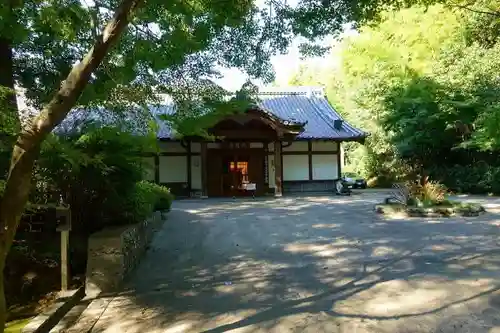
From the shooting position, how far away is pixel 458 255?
23.4 ft

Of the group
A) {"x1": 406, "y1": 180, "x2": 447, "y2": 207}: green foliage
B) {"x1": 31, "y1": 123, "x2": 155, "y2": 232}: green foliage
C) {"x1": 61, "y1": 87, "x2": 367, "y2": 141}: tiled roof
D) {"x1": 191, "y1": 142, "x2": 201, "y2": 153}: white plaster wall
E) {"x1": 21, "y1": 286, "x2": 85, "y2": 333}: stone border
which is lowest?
{"x1": 21, "y1": 286, "x2": 85, "y2": 333}: stone border

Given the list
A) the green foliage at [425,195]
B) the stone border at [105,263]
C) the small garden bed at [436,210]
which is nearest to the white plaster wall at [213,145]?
the green foliage at [425,195]

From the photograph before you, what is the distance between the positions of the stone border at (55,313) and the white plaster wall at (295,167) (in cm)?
1716

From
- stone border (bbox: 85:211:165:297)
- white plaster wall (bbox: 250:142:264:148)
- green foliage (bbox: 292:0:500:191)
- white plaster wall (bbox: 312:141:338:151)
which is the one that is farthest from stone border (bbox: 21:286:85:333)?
white plaster wall (bbox: 312:141:338:151)

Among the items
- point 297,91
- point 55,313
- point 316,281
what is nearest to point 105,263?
point 55,313

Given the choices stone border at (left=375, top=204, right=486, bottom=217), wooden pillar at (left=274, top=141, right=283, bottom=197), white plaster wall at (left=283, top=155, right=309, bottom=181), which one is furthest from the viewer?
white plaster wall at (left=283, top=155, right=309, bottom=181)

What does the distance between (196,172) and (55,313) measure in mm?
16805

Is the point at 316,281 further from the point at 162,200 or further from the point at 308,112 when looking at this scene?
the point at 308,112

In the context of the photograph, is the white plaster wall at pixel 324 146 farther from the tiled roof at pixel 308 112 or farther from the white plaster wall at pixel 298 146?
the tiled roof at pixel 308 112

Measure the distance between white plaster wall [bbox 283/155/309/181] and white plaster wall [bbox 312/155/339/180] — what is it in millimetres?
427

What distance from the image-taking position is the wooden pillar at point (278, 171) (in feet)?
68.8

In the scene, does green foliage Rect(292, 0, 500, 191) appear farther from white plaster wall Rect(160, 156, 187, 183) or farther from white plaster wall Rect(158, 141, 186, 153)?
white plaster wall Rect(160, 156, 187, 183)

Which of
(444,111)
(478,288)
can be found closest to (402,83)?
(444,111)

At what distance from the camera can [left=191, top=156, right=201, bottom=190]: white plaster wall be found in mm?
21469
